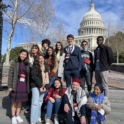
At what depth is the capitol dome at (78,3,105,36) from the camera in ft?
262

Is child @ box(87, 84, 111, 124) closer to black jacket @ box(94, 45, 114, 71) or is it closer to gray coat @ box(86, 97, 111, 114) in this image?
gray coat @ box(86, 97, 111, 114)

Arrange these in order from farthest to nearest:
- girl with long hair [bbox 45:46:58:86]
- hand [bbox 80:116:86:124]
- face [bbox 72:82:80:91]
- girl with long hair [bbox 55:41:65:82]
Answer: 1. girl with long hair [bbox 55:41:65:82]
2. girl with long hair [bbox 45:46:58:86]
3. face [bbox 72:82:80:91]
4. hand [bbox 80:116:86:124]

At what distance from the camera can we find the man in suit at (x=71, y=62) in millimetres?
4375

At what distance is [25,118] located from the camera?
4.07 meters

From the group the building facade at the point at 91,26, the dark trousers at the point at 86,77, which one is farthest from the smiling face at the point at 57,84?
the building facade at the point at 91,26

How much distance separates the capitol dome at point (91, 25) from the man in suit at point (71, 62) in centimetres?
7716

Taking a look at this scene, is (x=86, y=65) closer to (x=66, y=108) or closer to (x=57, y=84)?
(x=57, y=84)

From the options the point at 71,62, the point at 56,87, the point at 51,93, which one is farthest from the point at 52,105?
the point at 71,62

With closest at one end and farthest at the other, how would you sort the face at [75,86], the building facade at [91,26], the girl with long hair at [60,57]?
the face at [75,86], the girl with long hair at [60,57], the building facade at [91,26]

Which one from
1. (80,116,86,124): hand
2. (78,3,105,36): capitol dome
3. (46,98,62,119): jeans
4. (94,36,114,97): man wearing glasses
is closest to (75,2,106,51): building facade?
(78,3,105,36): capitol dome

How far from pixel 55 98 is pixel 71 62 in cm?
103

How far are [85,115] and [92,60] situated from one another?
5.99 ft

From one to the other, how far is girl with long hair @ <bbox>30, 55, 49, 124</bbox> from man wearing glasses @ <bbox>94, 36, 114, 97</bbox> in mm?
1418

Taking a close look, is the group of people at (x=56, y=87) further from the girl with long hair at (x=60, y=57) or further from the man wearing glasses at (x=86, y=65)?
the man wearing glasses at (x=86, y=65)
